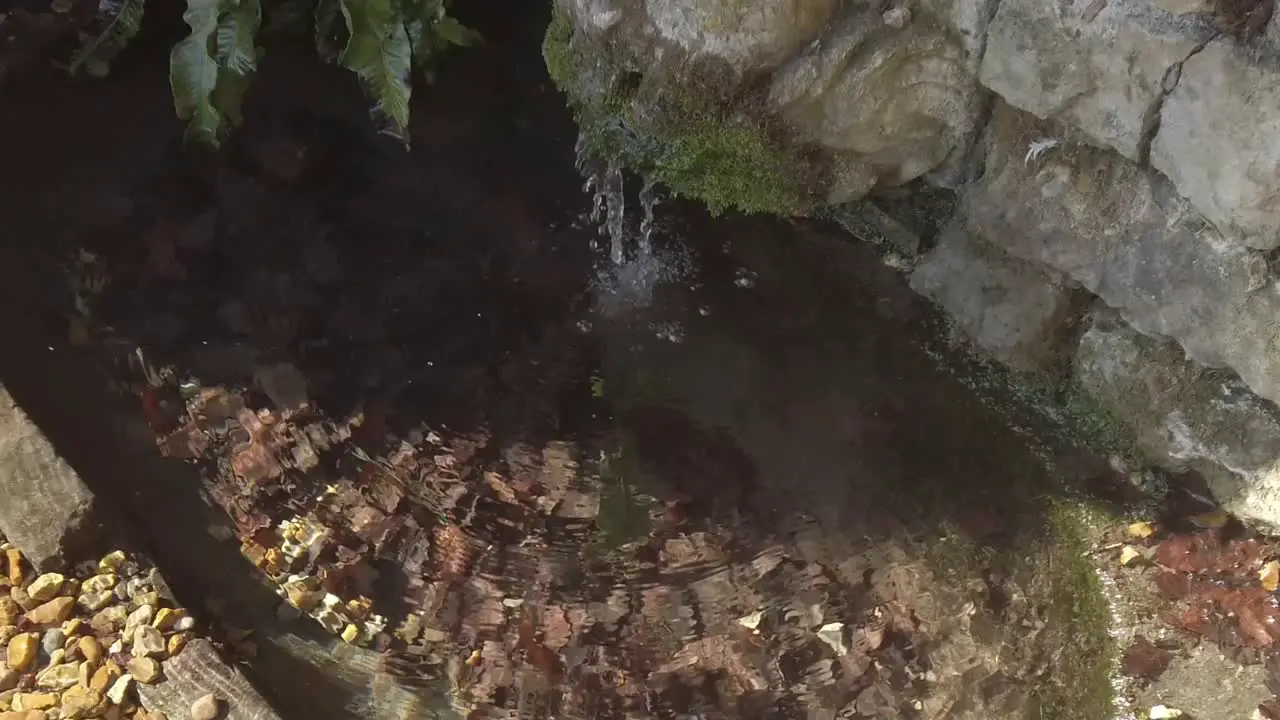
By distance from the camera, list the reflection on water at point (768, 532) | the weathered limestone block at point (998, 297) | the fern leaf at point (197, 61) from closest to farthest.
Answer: the reflection on water at point (768, 532) → the weathered limestone block at point (998, 297) → the fern leaf at point (197, 61)

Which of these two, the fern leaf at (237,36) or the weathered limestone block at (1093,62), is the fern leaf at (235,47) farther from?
the weathered limestone block at (1093,62)

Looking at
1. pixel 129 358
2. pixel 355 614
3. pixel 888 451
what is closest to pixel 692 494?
pixel 888 451

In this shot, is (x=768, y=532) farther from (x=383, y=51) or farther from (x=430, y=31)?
(x=430, y=31)

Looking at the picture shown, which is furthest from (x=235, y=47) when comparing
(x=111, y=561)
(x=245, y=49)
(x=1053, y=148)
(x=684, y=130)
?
(x=1053, y=148)

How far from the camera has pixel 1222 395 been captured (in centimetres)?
255

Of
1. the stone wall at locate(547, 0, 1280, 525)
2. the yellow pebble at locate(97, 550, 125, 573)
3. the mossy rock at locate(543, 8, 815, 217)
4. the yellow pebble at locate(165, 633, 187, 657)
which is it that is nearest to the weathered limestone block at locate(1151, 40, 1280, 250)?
the stone wall at locate(547, 0, 1280, 525)

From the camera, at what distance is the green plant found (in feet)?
11.3

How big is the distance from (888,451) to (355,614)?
5.72ft

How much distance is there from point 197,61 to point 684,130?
1862 mm

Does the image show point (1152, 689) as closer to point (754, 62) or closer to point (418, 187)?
point (754, 62)

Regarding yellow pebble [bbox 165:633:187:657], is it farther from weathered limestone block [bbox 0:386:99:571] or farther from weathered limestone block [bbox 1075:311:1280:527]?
weathered limestone block [bbox 1075:311:1280:527]

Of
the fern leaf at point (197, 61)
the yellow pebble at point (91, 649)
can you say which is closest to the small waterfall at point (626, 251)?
the fern leaf at point (197, 61)

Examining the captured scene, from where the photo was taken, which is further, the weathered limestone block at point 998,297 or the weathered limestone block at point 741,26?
the weathered limestone block at point 998,297

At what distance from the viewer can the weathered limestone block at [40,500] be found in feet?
8.17
